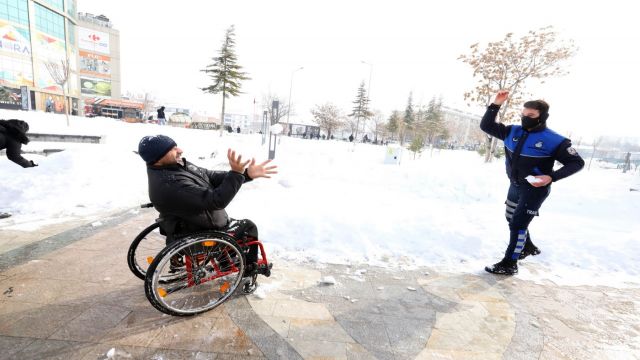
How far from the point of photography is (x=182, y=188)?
7.16 feet

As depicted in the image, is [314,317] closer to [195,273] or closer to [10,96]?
[195,273]

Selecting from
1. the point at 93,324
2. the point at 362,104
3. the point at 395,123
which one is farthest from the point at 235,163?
the point at 395,123

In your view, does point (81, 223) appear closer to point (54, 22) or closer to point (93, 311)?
point (93, 311)

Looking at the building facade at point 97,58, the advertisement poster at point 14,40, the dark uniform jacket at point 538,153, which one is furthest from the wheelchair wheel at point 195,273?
the building facade at point 97,58

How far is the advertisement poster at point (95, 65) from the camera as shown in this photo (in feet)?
157

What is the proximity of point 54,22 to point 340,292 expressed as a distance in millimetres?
53388

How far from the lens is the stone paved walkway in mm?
2148

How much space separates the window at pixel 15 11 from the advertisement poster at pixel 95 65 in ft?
48.0

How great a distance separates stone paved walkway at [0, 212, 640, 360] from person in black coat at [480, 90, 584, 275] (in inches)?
22.0

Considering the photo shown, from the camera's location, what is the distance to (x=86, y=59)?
4806cm

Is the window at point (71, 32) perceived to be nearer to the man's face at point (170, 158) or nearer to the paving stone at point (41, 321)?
the paving stone at point (41, 321)

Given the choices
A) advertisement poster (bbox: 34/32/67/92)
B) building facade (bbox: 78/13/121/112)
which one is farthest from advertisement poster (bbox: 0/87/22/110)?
building facade (bbox: 78/13/121/112)

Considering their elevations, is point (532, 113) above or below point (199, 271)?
above

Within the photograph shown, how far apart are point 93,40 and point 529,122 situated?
63.5 m
